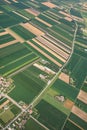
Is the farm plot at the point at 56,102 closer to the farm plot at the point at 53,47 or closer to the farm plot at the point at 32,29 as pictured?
the farm plot at the point at 53,47

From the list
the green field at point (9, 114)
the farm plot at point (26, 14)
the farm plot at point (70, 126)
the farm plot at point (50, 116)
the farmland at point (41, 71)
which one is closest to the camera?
the green field at point (9, 114)

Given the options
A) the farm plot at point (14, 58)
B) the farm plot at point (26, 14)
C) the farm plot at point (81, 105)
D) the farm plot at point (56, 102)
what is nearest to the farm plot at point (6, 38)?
the farm plot at point (14, 58)

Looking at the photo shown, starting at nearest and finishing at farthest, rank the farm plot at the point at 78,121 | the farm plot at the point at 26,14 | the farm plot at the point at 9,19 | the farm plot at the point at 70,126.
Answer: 1. the farm plot at the point at 70,126
2. the farm plot at the point at 78,121
3. the farm plot at the point at 9,19
4. the farm plot at the point at 26,14

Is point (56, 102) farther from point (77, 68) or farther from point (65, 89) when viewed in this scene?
point (77, 68)

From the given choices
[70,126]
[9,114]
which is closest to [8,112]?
[9,114]

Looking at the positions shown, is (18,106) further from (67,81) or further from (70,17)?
(70,17)
